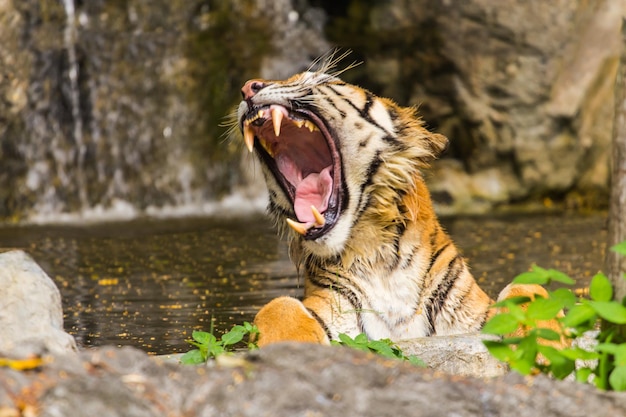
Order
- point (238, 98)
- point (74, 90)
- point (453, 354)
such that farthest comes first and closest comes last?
point (238, 98)
point (74, 90)
point (453, 354)

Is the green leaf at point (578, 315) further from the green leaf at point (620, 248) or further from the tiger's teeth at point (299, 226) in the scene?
the tiger's teeth at point (299, 226)

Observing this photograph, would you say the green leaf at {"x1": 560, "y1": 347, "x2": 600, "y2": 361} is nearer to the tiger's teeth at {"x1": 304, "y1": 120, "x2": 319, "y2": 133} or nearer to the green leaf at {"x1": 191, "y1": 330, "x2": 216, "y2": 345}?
the green leaf at {"x1": 191, "y1": 330, "x2": 216, "y2": 345}

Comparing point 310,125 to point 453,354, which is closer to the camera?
point 453,354

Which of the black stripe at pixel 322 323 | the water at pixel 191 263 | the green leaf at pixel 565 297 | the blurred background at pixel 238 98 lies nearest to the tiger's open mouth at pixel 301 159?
the black stripe at pixel 322 323

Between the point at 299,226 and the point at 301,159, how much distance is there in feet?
1.68

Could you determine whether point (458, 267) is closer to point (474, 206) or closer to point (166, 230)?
point (166, 230)

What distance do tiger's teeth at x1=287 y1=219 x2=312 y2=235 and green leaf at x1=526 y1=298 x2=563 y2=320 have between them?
1.43m

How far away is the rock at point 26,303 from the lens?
3309 mm

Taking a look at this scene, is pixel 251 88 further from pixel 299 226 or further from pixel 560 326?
pixel 560 326

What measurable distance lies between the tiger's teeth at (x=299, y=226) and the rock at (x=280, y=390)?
165cm

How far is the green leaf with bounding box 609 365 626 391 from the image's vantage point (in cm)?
269

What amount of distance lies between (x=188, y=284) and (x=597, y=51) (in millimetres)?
5701

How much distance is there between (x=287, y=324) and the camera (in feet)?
13.3

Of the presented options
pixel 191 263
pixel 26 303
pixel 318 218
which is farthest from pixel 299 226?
pixel 191 263
